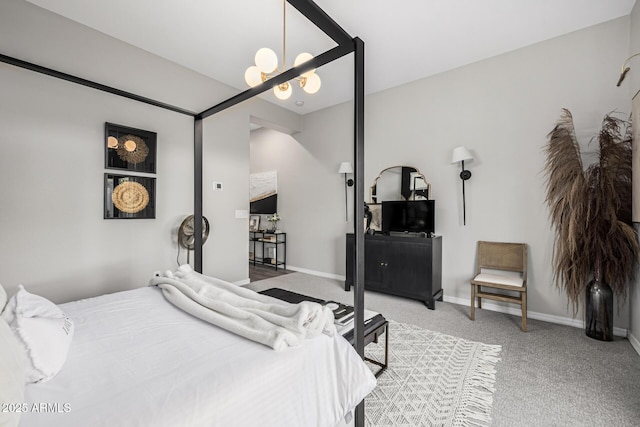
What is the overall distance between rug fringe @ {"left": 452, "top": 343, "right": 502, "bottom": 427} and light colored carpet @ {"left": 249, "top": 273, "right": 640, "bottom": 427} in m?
0.04

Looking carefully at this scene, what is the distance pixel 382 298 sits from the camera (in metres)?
3.52

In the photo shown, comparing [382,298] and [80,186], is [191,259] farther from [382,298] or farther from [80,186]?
[382,298]

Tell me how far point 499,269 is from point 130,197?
4.08 metres

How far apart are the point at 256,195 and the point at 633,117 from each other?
17.1 feet

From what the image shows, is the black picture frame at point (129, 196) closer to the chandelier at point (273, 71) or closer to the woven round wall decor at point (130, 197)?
the woven round wall decor at point (130, 197)

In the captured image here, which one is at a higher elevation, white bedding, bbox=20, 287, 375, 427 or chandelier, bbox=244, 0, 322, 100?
chandelier, bbox=244, 0, 322, 100

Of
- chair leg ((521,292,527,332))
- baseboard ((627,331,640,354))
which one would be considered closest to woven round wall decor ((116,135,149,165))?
chair leg ((521,292,527,332))

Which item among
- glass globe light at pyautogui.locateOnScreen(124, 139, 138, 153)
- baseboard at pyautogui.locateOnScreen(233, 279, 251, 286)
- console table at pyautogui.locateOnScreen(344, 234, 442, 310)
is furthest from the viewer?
baseboard at pyautogui.locateOnScreen(233, 279, 251, 286)

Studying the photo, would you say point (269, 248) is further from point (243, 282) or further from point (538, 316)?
point (538, 316)

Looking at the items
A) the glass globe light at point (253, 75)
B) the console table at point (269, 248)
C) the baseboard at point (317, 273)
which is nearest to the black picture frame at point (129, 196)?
the glass globe light at point (253, 75)

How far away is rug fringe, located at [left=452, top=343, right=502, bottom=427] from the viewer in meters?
1.49

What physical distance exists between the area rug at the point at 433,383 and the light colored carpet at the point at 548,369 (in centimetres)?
10

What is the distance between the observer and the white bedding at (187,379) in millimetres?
774

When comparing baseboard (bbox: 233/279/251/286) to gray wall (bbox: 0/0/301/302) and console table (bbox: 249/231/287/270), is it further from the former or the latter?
console table (bbox: 249/231/287/270)
